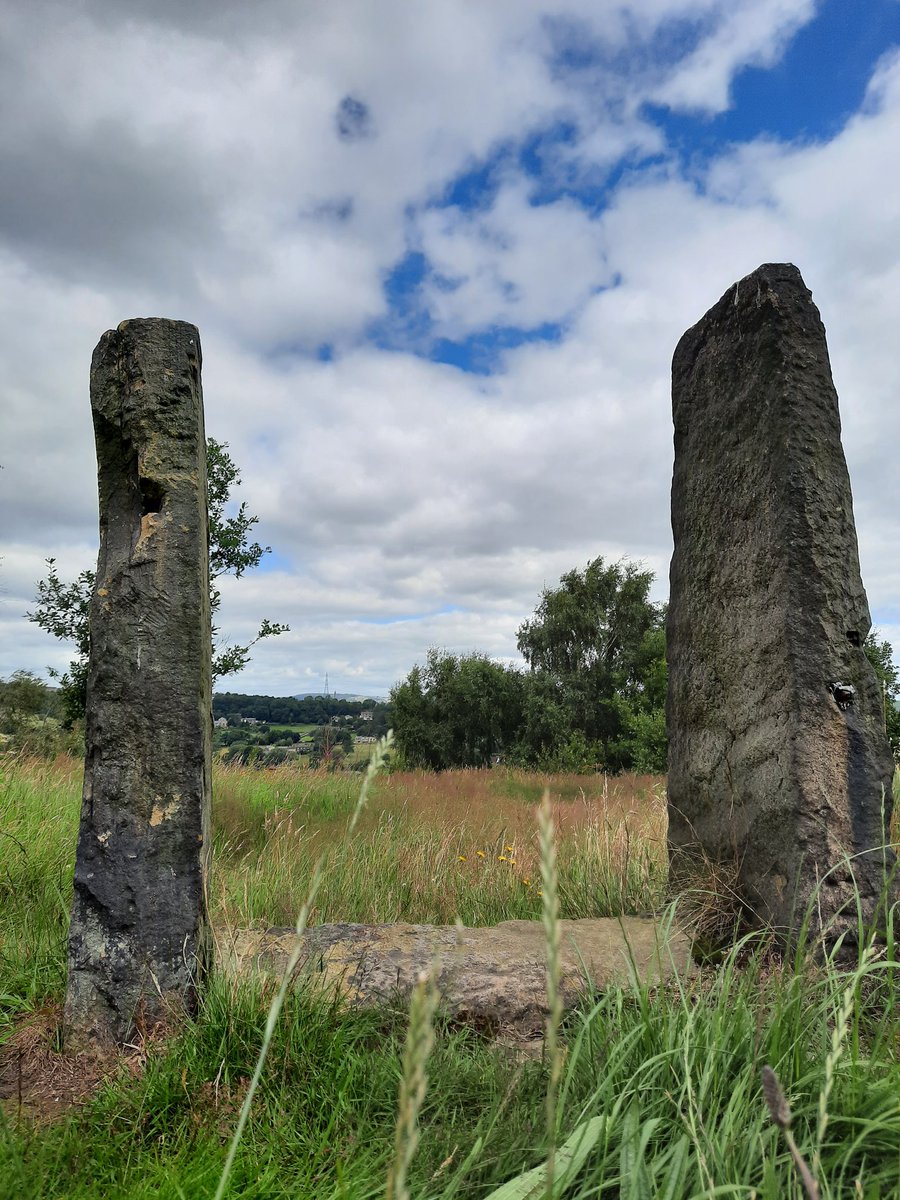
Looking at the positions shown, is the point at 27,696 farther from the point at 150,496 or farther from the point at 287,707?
the point at 150,496

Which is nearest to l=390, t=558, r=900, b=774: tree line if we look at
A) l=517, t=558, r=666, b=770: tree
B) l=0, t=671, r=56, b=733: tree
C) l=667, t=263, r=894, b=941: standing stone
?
l=517, t=558, r=666, b=770: tree

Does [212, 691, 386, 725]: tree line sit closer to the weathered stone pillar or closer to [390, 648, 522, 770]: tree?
[390, 648, 522, 770]: tree

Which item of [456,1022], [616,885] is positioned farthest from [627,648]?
[456,1022]

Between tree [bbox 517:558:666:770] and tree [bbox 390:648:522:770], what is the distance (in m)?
1.37

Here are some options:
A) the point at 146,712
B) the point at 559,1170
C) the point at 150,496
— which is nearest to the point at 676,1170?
the point at 559,1170

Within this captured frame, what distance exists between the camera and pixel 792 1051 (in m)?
2.04

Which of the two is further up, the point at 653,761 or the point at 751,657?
the point at 751,657

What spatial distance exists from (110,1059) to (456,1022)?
4.02 feet

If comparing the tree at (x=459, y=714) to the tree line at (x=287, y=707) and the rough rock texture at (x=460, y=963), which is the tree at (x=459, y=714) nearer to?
the tree line at (x=287, y=707)

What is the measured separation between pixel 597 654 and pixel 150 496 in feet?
73.8

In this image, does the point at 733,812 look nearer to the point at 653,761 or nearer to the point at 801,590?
the point at 801,590

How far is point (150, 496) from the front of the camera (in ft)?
11.3

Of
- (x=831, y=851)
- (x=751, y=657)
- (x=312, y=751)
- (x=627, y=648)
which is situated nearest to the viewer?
(x=831, y=851)

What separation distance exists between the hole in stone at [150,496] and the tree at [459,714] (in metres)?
22.3
